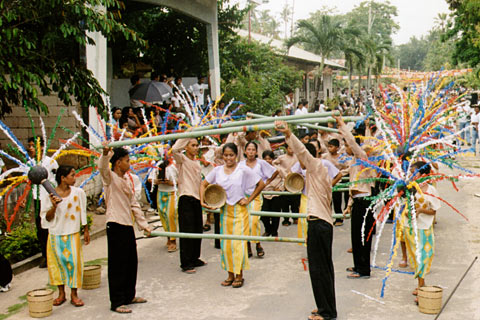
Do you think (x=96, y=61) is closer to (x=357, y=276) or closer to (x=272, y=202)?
(x=272, y=202)

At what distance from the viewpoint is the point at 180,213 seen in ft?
26.8

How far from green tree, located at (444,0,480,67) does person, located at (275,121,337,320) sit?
15.9 meters

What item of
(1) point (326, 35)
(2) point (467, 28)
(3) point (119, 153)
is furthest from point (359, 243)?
(1) point (326, 35)

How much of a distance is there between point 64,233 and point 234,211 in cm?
199

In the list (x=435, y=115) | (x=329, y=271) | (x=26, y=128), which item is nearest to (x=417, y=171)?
(x=435, y=115)

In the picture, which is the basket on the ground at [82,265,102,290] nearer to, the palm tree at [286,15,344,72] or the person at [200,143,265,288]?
the person at [200,143,265,288]

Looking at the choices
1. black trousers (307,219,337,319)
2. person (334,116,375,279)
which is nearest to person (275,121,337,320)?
black trousers (307,219,337,319)

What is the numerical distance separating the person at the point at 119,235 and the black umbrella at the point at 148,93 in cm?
723

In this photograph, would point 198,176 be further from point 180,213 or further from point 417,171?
point 417,171

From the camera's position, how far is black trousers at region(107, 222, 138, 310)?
6.38 m

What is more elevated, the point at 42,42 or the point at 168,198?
the point at 42,42

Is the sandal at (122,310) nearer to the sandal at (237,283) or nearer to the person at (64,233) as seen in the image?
the person at (64,233)

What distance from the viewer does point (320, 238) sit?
594 centimetres

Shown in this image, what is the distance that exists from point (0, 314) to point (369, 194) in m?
4.51
